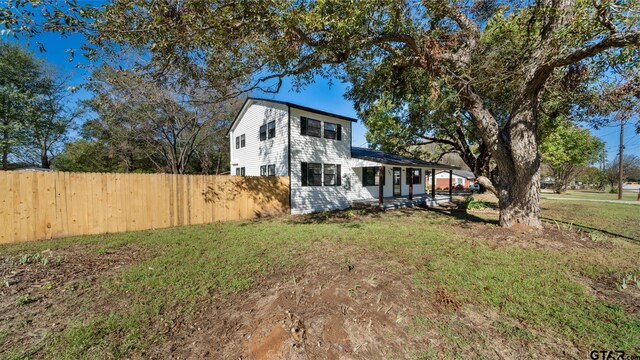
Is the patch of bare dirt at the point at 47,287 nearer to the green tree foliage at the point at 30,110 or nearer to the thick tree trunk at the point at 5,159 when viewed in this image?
the green tree foliage at the point at 30,110

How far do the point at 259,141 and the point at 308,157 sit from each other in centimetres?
351

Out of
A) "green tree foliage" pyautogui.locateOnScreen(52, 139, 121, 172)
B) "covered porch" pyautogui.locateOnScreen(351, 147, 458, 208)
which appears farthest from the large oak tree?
"green tree foliage" pyautogui.locateOnScreen(52, 139, 121, 172)

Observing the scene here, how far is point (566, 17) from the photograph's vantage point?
5246 mm

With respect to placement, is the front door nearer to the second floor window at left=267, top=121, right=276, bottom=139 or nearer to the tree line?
the second floor window at left=267, top=121, right=276, bottom=139

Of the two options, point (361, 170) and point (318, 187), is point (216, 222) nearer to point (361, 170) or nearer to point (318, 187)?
point (318, 187)

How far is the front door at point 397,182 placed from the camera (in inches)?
700

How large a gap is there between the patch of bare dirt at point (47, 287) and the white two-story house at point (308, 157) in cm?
768

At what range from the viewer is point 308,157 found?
12.6 meters

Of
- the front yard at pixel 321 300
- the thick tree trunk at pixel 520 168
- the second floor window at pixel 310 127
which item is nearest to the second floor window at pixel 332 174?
the second floor window at pixel 310 127

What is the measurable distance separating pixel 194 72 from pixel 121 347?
629 cm

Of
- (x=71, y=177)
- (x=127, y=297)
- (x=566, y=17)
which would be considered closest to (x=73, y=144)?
(x=71, y=177)

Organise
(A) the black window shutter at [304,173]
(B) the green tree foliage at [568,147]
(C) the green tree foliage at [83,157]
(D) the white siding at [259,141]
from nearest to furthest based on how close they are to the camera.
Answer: (D) the white siding at [259,141]
(A) the black window shutter at [304,173]
(C) the green tree foliage at [83,157]
(B) the green tree foliage at [568,147]

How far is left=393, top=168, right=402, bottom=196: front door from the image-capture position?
17781 mm

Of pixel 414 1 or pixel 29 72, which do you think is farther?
pixel 29 72
